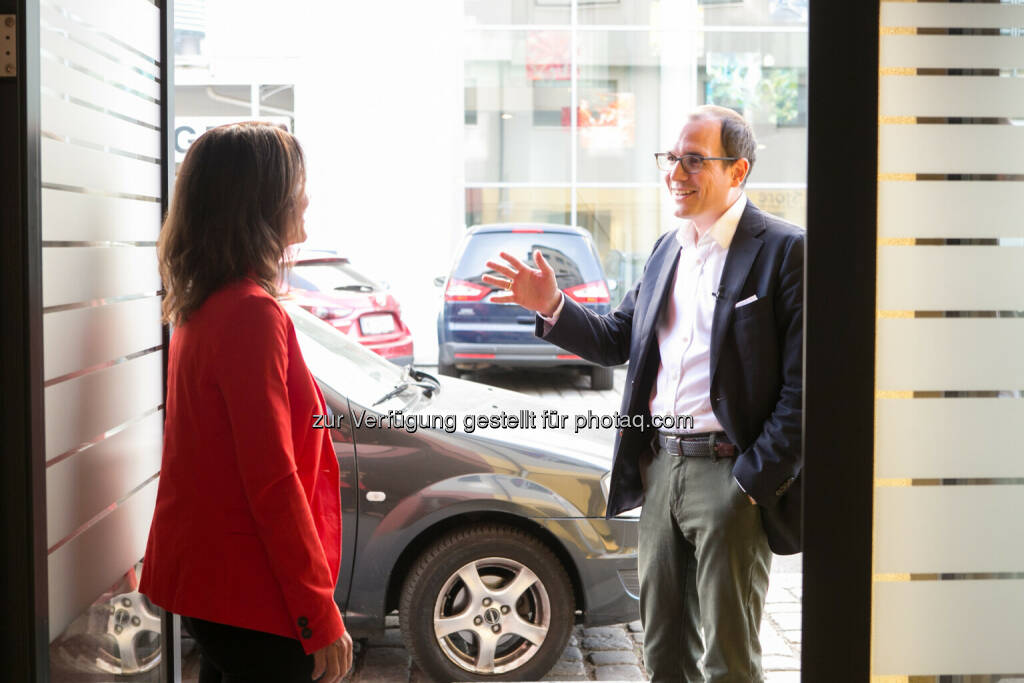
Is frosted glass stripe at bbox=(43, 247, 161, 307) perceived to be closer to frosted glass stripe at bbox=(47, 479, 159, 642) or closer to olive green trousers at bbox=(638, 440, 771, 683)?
frosted glass stripe at bbox=(47, 479, 159, 642)

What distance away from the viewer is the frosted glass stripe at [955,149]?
2012mm

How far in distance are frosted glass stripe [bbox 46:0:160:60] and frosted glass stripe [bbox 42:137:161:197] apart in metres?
0.32

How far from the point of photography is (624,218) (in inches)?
718

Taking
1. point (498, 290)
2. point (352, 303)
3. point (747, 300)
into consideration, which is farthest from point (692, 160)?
point (498, 290)

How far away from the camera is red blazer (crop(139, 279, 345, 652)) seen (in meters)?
1.99

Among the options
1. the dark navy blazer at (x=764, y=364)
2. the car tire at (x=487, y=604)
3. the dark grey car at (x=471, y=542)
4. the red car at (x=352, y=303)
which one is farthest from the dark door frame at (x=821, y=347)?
the red car at (x=352, y=303)

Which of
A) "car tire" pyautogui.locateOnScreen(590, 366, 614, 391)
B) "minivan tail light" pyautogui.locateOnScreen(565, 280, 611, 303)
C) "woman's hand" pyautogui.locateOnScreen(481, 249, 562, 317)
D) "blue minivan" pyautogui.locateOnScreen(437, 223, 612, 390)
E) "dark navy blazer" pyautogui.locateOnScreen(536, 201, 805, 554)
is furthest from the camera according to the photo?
"car tire" pyautogui.locateOnScreen(590, 366, 614, 391)

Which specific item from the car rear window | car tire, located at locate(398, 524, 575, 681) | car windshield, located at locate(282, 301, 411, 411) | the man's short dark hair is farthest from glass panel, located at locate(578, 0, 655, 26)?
the man's short dark hair

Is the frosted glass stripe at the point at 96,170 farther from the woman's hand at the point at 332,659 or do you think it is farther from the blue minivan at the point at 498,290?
the blue minivan at the point at 498,290

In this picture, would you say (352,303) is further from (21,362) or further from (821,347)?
(821,347)

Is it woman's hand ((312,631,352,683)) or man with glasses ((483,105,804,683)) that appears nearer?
woman's hand ((312,631,352,683))

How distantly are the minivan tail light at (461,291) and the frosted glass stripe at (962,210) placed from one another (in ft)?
32.2

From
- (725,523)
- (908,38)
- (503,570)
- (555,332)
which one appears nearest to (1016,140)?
(908,38)

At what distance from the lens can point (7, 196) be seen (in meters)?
2.04
